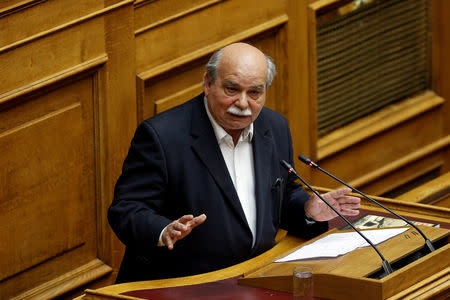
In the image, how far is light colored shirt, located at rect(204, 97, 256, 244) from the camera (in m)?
3.24

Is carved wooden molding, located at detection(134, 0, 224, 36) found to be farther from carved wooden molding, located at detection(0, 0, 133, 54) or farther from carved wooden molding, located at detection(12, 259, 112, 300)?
carved wooden molding, located at detection(12, 259, 112, 300)

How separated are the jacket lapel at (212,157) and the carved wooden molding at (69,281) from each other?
859 mm

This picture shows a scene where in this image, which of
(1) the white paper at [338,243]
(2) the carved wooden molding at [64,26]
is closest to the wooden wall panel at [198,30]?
(2) the carved wooden molding at [64,26]

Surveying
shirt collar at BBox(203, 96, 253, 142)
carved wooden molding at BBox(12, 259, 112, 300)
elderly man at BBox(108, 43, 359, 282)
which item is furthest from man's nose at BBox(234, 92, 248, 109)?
carved wooden molding at BBox(12, 259, 112, 300)

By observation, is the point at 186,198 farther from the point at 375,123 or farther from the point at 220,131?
the point at 375,123

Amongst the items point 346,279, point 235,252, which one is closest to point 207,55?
point 235,252

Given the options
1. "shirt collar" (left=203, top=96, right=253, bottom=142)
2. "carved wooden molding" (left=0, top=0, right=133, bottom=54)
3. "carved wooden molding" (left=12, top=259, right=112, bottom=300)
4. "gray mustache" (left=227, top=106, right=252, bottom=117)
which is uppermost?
"carved wooden molding" (left=0, top=0, right=133, bottom=54)

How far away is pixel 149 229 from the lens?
301 cm

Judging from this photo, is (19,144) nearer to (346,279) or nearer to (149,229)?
(149,229)

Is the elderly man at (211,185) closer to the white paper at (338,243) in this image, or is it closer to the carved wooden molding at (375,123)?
the white paper at (338,243)

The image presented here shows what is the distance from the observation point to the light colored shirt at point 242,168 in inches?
128

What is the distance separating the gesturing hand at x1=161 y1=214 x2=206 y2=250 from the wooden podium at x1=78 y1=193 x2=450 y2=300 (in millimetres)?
111

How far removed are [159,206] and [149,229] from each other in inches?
5.7

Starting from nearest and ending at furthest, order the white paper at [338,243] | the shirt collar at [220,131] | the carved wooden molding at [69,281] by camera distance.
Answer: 1. the white paper at [338,243]
2. the shirt collar at [220,131]
3. the carved wooden molding at [69,281]
